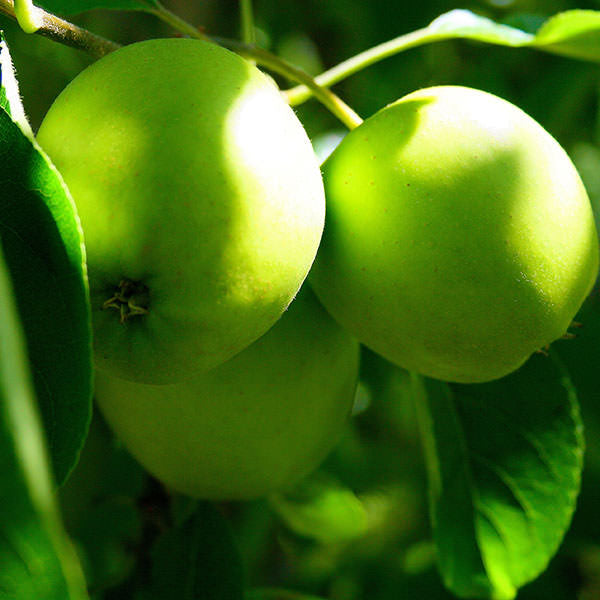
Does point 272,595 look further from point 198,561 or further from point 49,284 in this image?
point 49,284

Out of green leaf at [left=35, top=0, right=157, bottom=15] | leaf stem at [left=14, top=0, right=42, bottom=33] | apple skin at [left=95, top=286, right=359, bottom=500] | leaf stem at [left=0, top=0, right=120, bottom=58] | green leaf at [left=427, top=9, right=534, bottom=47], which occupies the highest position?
leaf stem at [left=14, top=0, right=42, bottom=33]

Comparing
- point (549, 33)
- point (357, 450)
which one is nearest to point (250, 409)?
point (549, 33)

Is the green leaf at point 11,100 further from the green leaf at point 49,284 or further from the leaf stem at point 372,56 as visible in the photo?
the leaf stem at point 372,56

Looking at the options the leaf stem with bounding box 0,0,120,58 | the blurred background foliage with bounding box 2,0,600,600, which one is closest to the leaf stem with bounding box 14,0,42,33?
the leaf stem with bounding box 0,0,120,58

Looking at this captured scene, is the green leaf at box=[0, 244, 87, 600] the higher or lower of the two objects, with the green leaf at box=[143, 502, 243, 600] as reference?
higher

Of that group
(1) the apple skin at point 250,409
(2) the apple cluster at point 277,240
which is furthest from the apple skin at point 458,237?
(1) the apple skin at point 250,409

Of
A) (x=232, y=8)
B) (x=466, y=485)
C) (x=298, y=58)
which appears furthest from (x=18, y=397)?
(x=298, y=58)

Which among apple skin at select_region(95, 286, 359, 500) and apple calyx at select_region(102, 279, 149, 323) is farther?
apple skin at select_region(95, 286, 359, 500)

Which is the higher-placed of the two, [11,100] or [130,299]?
[11,100]

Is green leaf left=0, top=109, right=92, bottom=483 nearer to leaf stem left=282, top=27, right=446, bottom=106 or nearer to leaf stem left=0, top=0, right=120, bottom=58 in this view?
leaf stem left=0, top=0, right=120, bottom=58
